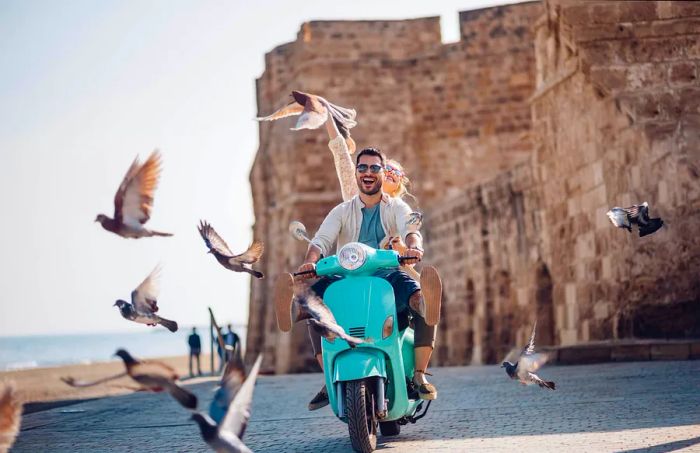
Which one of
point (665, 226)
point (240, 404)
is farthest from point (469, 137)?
point (240, 404)

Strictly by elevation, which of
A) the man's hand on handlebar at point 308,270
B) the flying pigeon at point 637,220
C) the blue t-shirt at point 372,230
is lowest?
the man's hand on handlebar at point 308,270

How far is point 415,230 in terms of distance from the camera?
7.20 meters

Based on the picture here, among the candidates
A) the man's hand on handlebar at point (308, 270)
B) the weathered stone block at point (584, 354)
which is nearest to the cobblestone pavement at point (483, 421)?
the weathered stone block at point (584, 354)

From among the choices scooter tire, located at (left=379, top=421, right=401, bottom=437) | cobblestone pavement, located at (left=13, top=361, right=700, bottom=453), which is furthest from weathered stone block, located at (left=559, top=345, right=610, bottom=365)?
scooter tire, located at (left=379, top=421, right=401, bottom=437)

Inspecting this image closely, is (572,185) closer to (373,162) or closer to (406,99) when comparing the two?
(373,162)

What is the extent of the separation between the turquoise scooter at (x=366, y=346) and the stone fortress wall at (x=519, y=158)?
749 cm

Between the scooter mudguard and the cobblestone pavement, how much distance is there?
0.54m

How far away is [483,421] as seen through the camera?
8.16m

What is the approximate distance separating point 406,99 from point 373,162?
2198cm

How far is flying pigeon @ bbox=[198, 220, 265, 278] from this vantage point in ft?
23.7

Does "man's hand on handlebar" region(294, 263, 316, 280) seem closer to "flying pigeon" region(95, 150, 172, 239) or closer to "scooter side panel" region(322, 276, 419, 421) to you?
"scooter side panel" region(322, 276, 419, 421)

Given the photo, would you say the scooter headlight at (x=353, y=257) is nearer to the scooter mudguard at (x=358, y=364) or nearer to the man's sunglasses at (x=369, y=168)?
the scooter mudguard at (x=358, y=364)

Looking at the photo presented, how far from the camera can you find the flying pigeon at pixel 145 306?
23.5ft

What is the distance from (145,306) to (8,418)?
1575 mm
